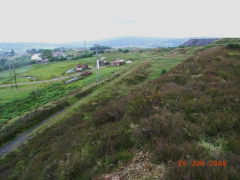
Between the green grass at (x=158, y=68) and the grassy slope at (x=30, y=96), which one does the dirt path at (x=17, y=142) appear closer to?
the grassy slope at (x=30, y=96)

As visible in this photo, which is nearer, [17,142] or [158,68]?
[17,142]

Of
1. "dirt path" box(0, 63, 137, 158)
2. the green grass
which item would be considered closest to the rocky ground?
"dirt path" box(0, 63, 137, 158)

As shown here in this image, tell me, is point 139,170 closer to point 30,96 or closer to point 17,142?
point 17,142

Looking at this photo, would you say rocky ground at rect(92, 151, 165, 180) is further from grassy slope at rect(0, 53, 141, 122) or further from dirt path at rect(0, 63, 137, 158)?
grassy slope at rect(0, 53, 141, 122)

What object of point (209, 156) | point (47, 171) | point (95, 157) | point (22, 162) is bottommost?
point (22, 162)

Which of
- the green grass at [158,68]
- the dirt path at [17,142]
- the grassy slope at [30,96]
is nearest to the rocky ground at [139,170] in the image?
the dirt path at [17,142]

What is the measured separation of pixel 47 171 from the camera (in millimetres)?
6789

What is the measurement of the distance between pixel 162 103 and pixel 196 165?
532 cm

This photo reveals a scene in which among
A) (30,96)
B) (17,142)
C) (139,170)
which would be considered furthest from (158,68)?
(139,170)

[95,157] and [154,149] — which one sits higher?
[154,149]

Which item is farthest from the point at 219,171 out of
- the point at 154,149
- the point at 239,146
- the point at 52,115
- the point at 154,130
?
the point at 52,115

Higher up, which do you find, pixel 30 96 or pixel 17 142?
pixel 30 96

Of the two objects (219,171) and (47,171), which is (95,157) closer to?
(47,171)

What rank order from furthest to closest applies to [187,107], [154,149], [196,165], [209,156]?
[187,107] → [154,149] → [209,156] → [196,165]
